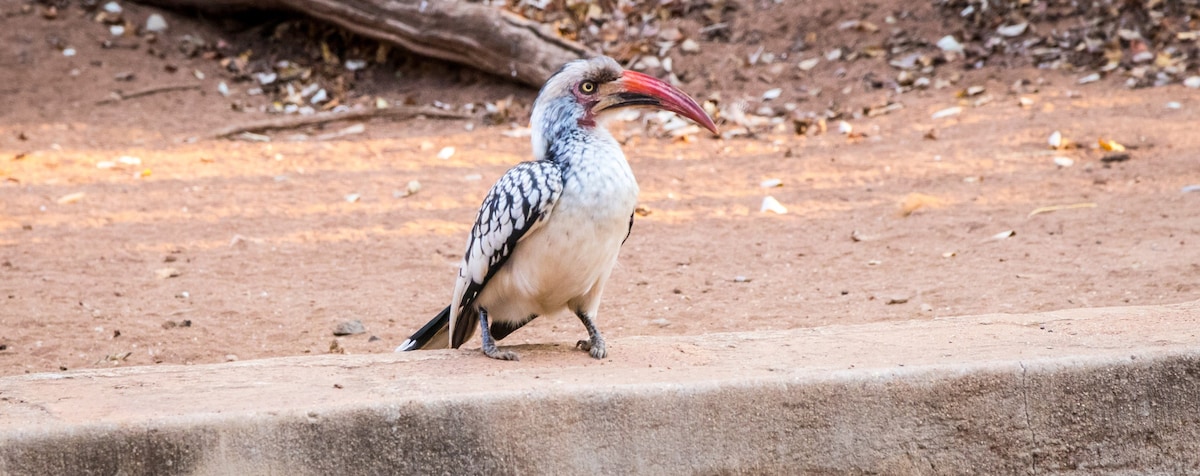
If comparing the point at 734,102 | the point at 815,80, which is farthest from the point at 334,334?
the point at 815,80

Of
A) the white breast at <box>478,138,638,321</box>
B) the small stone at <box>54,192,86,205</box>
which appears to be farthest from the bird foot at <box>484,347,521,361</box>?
the small stone at <box>54,192,86,205</box>

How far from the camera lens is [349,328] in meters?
4.36

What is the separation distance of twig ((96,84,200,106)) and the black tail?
5587 millimetres

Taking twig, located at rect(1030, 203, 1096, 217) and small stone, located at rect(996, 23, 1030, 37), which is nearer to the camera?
twig, located at rect(1030, 203, 1096, 217)

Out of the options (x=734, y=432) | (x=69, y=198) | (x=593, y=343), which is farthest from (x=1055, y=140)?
(x=69, y=198)

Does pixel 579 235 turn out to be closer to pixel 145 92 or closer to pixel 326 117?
pixel 326 117

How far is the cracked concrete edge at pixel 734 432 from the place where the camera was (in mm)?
2365

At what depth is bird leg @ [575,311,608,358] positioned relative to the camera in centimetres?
302

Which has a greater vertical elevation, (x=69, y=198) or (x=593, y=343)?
(x=593, y=343)

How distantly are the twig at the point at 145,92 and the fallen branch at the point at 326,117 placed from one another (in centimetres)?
90

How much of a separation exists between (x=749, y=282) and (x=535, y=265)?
2056 mm

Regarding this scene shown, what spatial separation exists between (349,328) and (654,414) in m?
2.12

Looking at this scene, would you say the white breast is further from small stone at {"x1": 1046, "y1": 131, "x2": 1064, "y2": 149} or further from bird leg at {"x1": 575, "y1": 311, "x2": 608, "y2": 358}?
small stone at {"x1": 1046, "y1": 131, "x2": 1064, "y2": 149}

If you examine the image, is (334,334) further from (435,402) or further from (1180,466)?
(1180,466)
